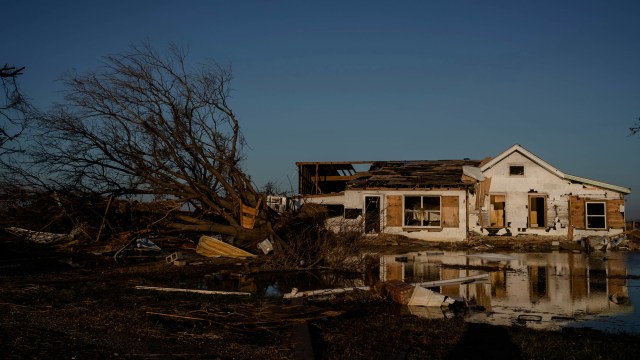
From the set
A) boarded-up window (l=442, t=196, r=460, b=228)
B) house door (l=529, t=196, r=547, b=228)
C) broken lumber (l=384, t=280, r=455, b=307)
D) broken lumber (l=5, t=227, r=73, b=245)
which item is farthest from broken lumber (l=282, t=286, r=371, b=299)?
house door (l=529, t=196, r=547, b=228)

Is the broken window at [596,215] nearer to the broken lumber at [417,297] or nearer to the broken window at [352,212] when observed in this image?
the broken window at [352,212]

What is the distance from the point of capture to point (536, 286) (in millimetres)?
11414

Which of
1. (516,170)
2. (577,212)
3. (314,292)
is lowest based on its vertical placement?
(314,292)

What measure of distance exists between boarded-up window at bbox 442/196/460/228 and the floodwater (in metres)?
6.20

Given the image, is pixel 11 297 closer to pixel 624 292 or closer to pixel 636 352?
pixel 636 352

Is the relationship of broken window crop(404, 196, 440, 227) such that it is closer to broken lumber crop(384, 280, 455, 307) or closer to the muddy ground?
broken lumber crop(384, 280, 455, 307)

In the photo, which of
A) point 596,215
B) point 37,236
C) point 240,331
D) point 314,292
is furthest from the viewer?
point 596,215

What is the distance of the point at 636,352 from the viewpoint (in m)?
5.55

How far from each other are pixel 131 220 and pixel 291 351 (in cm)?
1297

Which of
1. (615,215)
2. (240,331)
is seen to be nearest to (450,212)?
(615,215)

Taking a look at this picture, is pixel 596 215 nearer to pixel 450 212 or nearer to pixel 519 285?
pixel 450 212

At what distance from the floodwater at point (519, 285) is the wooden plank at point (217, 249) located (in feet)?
10.3

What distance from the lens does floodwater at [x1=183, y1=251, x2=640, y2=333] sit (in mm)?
8078

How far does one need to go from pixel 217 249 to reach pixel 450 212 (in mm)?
12986
